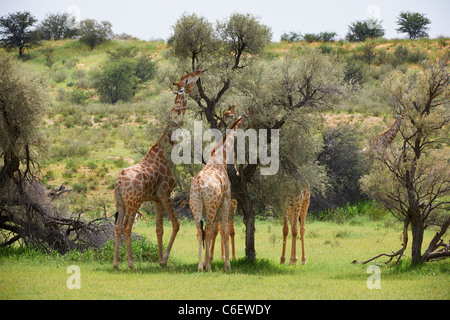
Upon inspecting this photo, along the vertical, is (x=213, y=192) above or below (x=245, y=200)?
above

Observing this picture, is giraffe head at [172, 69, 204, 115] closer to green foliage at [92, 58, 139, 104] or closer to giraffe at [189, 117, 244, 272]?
giraffe at [189, 117, 244, 272]

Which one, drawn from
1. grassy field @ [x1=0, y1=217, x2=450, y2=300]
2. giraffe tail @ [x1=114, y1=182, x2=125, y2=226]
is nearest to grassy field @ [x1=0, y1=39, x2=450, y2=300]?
grassy field @ [x1=0, y1=217, x2=450, y2=300]

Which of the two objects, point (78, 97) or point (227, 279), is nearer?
point (227, 279)

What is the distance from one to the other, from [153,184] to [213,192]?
5.59 ft

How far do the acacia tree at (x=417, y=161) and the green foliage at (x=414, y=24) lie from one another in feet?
162

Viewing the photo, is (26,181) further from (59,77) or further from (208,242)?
(59,77)

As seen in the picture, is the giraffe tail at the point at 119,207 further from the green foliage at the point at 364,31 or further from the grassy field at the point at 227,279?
the green foliage at the point at 364,31

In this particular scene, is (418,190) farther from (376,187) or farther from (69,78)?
(69,78)

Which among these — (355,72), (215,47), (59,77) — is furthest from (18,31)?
(215,47)

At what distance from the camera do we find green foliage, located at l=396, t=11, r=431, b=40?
5731 cm

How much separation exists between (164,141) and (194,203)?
2118 mm

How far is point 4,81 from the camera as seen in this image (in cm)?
1287

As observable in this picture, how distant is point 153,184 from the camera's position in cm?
1173
